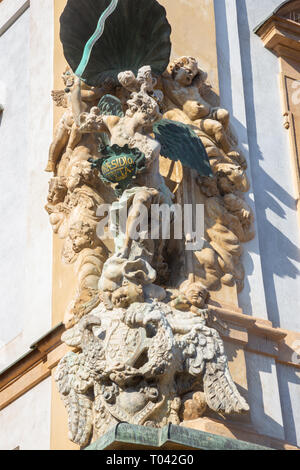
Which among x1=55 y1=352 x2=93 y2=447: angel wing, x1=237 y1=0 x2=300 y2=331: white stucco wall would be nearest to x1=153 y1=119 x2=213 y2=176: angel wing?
x1=237 y1=0 x2=300 y2=331: white stucco wall

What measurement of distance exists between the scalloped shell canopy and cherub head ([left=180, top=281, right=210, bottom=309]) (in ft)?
5.27

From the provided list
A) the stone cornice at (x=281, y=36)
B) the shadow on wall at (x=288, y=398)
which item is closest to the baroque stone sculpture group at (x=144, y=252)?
the shadow on wall at (x=288, y=398)

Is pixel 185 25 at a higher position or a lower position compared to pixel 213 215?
higher

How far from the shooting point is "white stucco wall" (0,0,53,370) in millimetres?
9602

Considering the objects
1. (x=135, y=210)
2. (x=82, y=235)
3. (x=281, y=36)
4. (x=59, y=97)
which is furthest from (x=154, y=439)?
(x=281, y=36)

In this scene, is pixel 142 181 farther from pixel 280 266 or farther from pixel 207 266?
pixel 280 266

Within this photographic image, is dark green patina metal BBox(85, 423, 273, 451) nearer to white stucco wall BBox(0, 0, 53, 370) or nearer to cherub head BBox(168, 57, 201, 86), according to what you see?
white stucco wall BBox(0, 0, 53, 370)

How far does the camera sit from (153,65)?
9039 millimetres

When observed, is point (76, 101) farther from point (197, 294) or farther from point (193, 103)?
point (197, 294)

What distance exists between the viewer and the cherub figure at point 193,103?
30.3 feet

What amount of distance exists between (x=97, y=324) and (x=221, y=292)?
106cm

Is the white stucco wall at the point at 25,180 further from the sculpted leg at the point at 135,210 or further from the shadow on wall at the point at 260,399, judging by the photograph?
the shadow on wall at the point at 260,399

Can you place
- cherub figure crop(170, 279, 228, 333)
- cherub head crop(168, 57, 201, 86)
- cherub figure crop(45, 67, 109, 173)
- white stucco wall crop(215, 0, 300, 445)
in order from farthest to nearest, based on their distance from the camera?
cherub head crop(168, 57, 201, 86) < cherub figure crop(45, 67, 109, 173) < white stucco wall crop(215, 0, 300, 445) < cherub figure crop(170, 279, 228, 333)

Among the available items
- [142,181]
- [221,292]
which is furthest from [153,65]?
[221,292]
